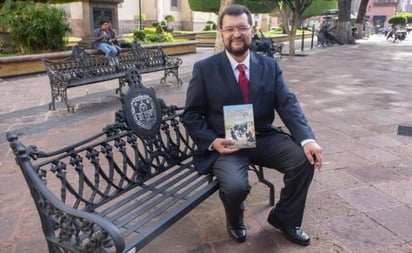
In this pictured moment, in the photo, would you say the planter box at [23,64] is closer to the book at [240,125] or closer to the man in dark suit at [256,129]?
the man in dark suit at [256,129]

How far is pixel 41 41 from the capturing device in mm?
12414

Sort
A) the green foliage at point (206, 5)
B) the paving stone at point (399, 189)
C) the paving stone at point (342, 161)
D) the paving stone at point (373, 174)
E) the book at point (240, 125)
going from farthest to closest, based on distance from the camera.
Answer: the green foliage at point (206, 5) → the paving stone at point (342, 161) → the paving stone at point (373, 174) → the paving stone at point (399, 189) → the book at point (240, 125)

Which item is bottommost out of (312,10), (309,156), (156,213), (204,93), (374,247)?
(374,247)

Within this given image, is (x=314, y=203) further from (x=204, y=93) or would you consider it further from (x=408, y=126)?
(x=408, y=126)

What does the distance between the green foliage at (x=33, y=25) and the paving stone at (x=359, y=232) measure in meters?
11.7

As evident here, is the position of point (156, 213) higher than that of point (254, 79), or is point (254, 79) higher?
point (254, 79)

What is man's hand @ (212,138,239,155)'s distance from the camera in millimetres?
2523

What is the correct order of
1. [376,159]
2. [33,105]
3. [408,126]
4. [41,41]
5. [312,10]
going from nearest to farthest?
[376,159], [408,126], [33,105], [41,41], [312,10]

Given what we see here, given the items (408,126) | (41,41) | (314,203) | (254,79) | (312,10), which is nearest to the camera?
(254,79)

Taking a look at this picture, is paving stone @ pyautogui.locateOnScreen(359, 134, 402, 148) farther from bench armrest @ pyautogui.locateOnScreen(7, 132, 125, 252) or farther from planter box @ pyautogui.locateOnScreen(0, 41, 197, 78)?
planter box @ pyautogui.locateOnScreen(0, 41, 197, 78)

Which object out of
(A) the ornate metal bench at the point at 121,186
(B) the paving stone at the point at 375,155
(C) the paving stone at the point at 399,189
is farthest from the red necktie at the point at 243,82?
(B) the paving stone at the point at 375,155

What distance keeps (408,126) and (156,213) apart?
14.3ft

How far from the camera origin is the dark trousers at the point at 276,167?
7.88 ft

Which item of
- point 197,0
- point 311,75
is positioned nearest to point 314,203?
point 311,75
